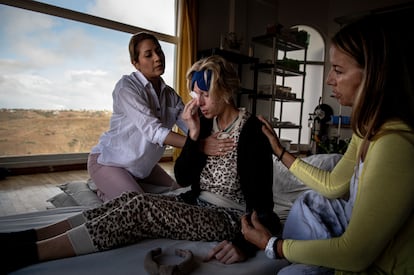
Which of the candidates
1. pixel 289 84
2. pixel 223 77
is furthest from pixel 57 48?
pixel 289 84

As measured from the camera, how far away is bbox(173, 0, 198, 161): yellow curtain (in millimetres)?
4887

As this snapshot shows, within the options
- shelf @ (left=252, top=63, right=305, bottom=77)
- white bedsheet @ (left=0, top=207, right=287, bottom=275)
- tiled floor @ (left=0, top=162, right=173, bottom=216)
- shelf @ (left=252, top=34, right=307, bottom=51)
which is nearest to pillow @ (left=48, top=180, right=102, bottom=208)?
tiled floor @ (left=0, top=162, right=173, bottom=216)

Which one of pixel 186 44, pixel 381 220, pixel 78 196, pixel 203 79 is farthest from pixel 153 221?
pixel 186 44

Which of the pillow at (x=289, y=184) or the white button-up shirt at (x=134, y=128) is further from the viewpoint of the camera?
the pillow at (x=289, y=184)

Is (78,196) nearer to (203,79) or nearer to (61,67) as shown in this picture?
(203,79)

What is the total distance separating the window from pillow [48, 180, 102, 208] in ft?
6.79

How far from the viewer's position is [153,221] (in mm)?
1180

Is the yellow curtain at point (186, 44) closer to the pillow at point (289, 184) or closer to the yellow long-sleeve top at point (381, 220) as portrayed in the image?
the pillow at point (289, 184)

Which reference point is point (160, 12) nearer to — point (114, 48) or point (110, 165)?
point (114, 48)

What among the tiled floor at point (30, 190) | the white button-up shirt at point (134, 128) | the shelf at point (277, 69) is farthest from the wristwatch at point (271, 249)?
the shelf at point (277, 69)

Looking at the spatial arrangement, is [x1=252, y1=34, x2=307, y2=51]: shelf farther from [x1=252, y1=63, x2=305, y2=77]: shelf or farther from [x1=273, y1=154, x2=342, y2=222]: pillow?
[x1=273, y1=154, x2=342, y2=222]: pillow

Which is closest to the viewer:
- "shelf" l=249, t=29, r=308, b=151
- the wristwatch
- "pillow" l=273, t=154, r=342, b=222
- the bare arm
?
the wristwatch

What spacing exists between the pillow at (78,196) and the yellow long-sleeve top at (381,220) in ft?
5.36

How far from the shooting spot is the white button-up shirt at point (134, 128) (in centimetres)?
183
